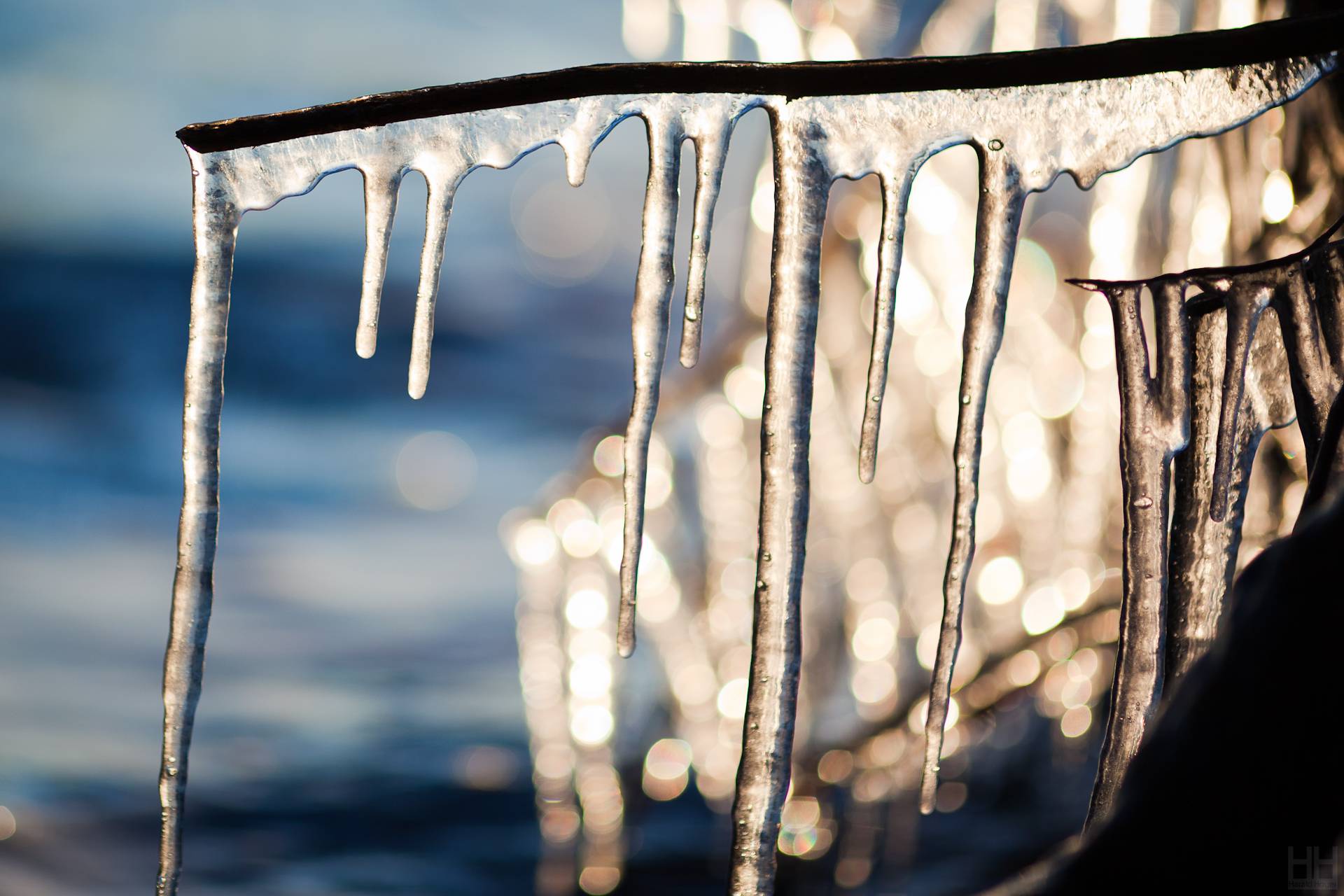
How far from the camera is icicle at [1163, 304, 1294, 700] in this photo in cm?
179

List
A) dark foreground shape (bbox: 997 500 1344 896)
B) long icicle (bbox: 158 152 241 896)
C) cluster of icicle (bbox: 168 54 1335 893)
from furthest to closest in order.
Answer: long icicle (bbox: 158 152 241 896) < cluster of icicle (bbox: 168 54 1335 893) < dark foreground shape (bbox: 997 500 1344 896)

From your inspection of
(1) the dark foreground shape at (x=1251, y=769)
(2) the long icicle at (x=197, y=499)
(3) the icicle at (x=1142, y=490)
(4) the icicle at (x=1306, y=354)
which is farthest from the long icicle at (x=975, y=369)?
(2) the long icicle at (x=197, y=499)

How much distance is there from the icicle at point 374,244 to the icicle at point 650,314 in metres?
0.43

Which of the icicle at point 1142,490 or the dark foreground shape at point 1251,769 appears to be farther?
the icicle at point 1142,490

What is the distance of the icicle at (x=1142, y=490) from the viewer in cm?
177

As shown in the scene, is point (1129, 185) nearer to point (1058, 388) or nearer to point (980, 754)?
point (1058, 388)

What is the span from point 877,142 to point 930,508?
598 cm

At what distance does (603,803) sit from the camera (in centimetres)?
1016

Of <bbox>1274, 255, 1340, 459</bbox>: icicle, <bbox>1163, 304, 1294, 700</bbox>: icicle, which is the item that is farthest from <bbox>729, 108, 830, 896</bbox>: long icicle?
<bbox>1274, 255, 1340, 459</bbox>: icicle

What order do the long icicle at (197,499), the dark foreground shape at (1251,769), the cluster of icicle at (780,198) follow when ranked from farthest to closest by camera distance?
the long icicle at (197,499) < the cluster of icicle at (780,198) < the dark foreground shape at (1251,769)

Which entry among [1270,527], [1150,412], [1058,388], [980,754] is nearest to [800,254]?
[1150,412]

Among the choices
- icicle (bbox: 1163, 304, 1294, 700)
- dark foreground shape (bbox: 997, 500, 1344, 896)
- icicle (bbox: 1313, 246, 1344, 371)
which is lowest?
dark foreground shape (bbox: 997, 500, 1344, 896)

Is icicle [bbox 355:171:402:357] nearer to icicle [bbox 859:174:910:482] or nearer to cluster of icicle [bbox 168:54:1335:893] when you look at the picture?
cluster of icicle [bbox 168:54:1335:893]

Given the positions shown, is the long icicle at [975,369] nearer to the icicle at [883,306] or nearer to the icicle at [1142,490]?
the icicle at [883,306]
